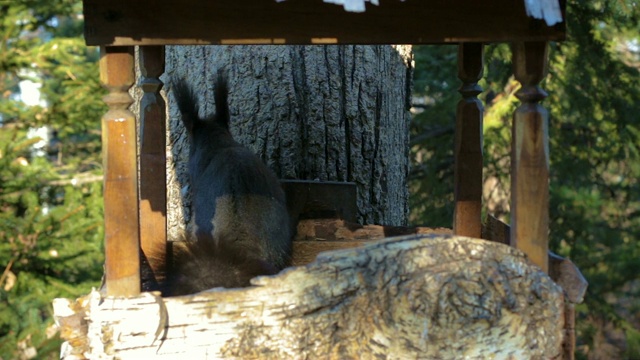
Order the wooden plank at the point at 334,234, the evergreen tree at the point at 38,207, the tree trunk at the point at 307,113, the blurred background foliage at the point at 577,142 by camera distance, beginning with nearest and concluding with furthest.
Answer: the wooden plank at the point at 334,234 → the tree trunk at the point at 307,113 → the evergreen tree at the point at 38,207 → the blurred background foliage at the point at 577,142

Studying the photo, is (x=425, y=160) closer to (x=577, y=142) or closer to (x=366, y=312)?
(x=577, y=142)

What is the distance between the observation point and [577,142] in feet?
26.2

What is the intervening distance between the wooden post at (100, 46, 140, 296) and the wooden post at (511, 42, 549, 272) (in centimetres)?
102

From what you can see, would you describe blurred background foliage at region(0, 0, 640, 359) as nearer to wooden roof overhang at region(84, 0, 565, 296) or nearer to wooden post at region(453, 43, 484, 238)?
wooden post at region(453, 43, 484, 238)

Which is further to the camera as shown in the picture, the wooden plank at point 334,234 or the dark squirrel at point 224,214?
the wooden plank at point 334,234

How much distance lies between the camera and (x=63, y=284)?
21.7ft

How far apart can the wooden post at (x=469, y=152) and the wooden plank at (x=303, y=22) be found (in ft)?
2.83

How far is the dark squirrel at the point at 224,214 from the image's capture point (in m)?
2.73

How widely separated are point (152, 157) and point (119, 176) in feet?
2.73

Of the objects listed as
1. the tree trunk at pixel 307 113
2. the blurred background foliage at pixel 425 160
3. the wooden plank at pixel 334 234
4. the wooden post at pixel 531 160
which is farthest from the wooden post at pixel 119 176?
the blurred background foliage at pixel 425 160

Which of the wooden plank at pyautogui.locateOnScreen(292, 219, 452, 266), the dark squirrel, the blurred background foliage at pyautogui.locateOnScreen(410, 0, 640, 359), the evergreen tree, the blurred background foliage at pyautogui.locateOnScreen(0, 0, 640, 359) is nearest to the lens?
the dark squirrel

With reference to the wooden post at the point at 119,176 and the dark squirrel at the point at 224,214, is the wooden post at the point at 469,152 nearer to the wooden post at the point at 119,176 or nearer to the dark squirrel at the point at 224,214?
the dark squirrel at the point at 224,214

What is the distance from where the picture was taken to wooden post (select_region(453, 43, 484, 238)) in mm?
3199

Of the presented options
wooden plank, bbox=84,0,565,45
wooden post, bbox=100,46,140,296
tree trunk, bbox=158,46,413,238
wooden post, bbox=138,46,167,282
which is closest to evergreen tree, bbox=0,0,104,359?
tree trunk, bbox=158,46,413,238
